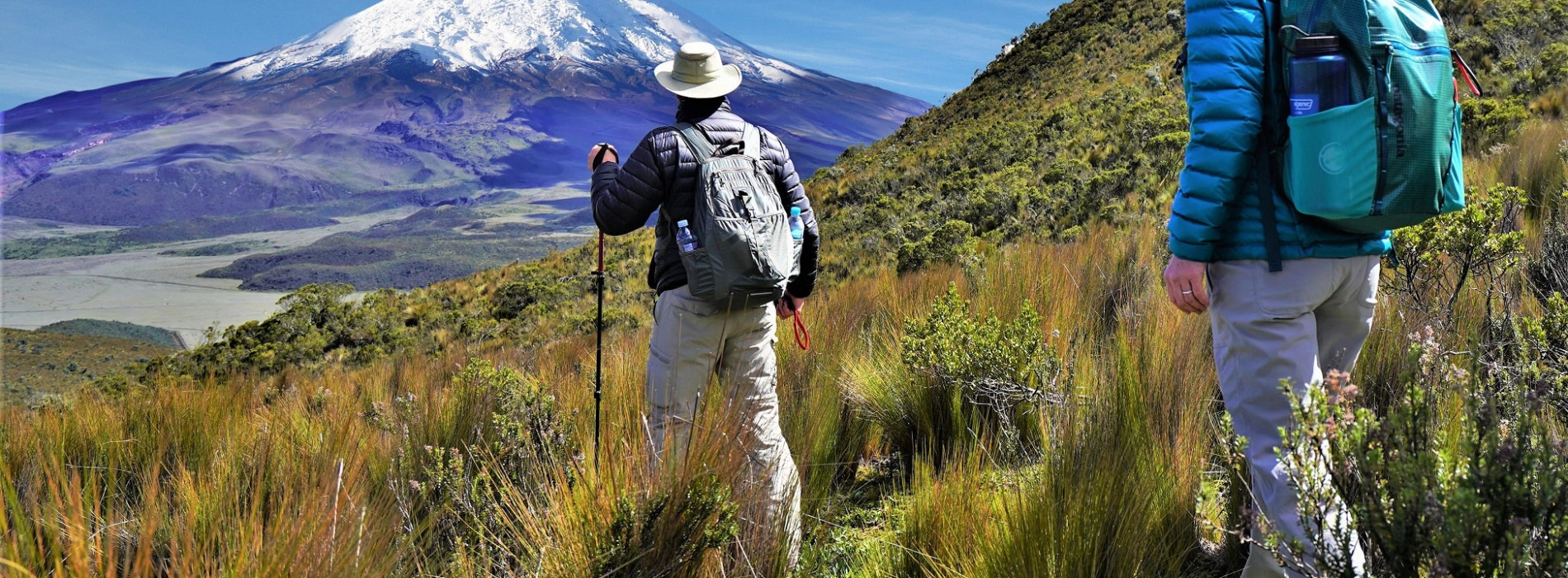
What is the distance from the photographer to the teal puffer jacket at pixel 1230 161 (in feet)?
5.56

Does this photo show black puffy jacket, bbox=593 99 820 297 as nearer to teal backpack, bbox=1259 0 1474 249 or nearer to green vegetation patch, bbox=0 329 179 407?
teal backpack, bbox=1259 0 1474 249

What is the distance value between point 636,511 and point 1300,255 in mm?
1491

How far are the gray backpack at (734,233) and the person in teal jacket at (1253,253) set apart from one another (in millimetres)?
1227

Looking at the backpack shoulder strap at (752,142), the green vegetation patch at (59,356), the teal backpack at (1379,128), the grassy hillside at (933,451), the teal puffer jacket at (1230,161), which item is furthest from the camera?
the green vegetation patch at (59,356)

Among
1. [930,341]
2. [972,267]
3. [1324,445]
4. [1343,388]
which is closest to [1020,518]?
[1324,445]

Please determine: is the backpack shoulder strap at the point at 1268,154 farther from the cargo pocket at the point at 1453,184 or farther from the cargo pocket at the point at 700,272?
the cargo pocket at the point at 700,272

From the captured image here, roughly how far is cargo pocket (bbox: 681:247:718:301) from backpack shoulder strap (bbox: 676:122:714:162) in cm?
31

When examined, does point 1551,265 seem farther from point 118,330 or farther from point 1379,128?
point 118,330

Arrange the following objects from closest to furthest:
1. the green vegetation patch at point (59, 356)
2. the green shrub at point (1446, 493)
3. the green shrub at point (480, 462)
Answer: the green shrub at point (1446, 493)
the green shrub at point (480, 462)
the green vegetation patch at point (59, 356)

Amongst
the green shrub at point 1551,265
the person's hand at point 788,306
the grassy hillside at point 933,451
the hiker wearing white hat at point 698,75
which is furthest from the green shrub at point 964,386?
the green shrub at point 1551,265

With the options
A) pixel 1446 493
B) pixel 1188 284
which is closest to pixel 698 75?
pixel 1188 284

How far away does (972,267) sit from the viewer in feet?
18.5

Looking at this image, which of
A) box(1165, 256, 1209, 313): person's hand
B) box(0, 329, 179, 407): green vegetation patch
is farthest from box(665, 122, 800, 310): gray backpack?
box(0, 329, 179, 407): green vegetation patch

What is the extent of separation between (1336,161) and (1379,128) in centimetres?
9
